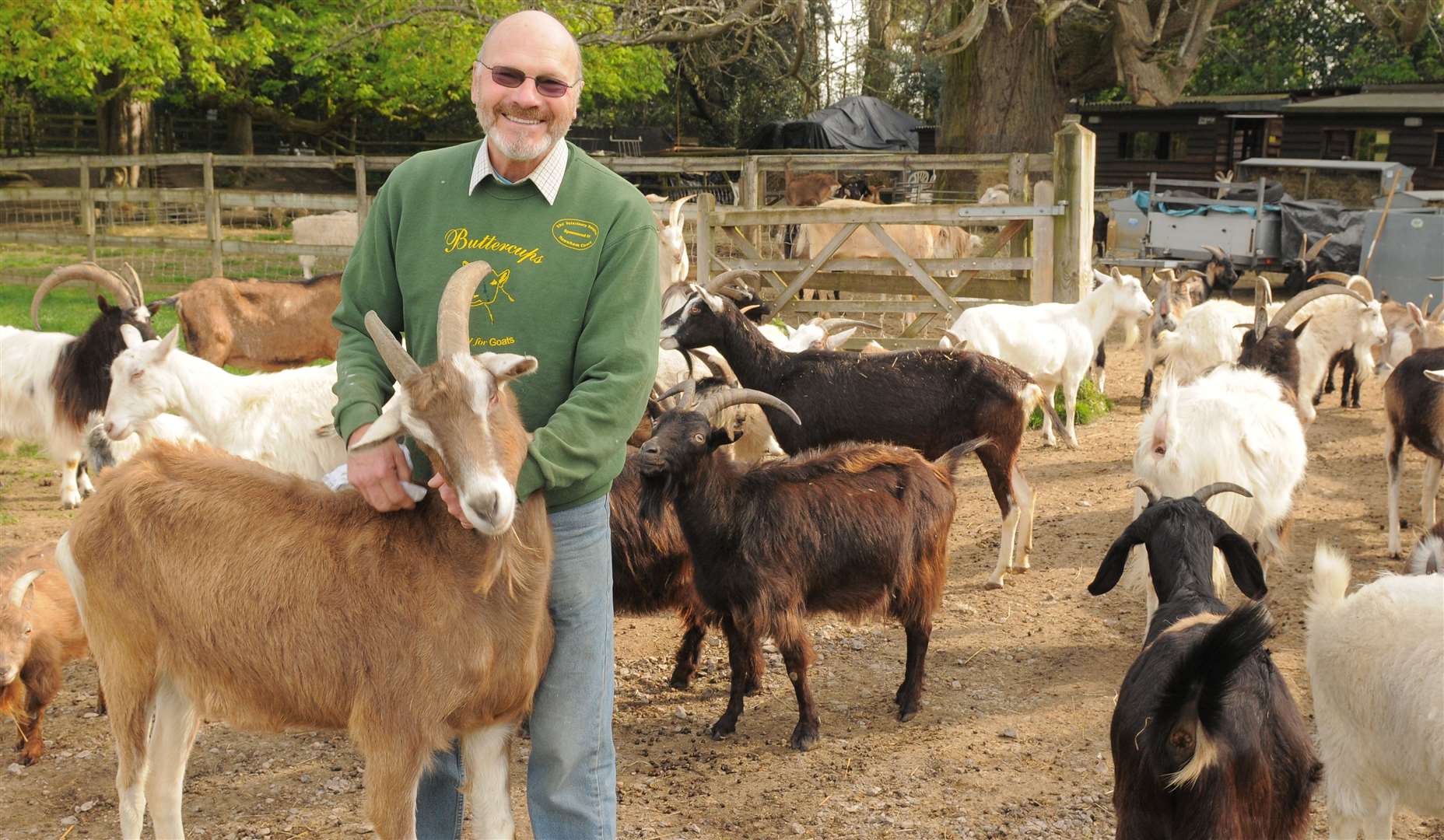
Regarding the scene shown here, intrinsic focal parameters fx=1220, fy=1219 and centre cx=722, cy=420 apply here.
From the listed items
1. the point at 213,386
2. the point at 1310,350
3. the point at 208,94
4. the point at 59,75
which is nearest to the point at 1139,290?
the point at 1310,350

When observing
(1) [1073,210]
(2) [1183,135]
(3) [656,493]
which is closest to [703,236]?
(1) [1073,210]

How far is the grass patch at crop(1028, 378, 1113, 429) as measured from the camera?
Answer: 1034cm

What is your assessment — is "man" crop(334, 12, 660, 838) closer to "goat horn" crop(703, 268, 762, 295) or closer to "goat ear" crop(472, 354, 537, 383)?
"goat ear" crop(472, 354, 537, 383)

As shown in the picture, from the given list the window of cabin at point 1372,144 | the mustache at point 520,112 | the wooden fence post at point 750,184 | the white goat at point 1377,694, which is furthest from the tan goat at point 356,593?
the window of cabin at point 1372,144

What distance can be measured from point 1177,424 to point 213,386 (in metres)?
5.05

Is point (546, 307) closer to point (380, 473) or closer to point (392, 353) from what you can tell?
point (392, 353)

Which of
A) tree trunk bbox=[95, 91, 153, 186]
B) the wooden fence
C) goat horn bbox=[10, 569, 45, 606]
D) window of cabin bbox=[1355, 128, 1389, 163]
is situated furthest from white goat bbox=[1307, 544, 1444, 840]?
window of cabin bbox=[1355, 128, 1389, 163]

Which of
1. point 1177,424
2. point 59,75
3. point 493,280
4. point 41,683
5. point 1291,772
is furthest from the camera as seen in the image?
point 59,75

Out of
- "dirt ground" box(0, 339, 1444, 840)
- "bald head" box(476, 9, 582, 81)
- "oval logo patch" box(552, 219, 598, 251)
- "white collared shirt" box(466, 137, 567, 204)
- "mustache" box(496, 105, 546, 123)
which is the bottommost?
"dirt ground" box(0, 339, 1444, 840)

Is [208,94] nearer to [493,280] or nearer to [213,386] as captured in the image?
[213,386]

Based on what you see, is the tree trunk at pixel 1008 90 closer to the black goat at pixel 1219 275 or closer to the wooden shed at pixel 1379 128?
the black goat at pixel 1219 275

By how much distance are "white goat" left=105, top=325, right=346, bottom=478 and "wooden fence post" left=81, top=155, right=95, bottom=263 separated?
11.4 m

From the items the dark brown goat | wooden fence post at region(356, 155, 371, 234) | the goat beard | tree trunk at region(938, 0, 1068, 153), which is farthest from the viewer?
tree trunk at region(938, 0, 1068, 153)

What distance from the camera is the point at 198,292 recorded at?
10.4 m
